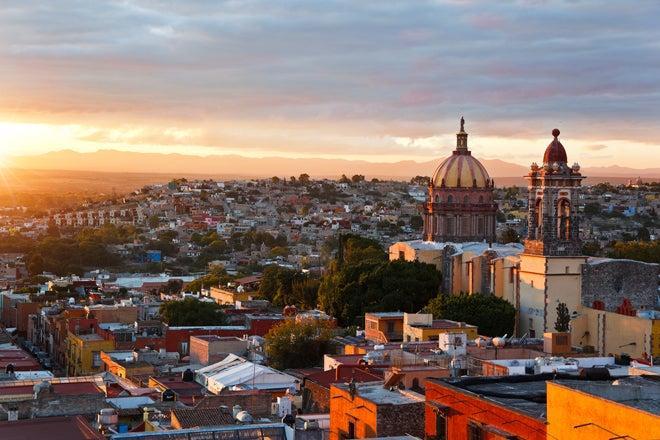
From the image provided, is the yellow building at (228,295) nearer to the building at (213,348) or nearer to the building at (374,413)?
the building at (213,348)

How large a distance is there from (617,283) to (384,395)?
29749 millimetres

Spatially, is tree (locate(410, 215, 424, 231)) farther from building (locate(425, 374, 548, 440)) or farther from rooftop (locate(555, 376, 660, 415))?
rooftop (locate(555, 376, 660, 415))

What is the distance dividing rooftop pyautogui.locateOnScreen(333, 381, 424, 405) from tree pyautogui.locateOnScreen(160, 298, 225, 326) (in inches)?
1076

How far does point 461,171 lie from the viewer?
201ft

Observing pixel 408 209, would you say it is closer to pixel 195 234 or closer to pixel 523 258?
pixel 195 234

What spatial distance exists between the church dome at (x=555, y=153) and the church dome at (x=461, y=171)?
12.7 m

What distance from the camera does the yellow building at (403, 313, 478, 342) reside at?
4009 cm

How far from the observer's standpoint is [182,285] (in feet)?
242

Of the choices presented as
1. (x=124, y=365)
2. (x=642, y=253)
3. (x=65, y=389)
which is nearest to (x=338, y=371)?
(x=65, y=389)

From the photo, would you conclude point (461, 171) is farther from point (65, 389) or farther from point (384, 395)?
point (384, 395)

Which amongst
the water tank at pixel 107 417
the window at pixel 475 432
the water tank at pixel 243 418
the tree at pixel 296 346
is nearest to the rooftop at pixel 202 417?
the water tank at pixel 243 418

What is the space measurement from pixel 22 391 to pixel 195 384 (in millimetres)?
6716

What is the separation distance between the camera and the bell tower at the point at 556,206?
1879 inches

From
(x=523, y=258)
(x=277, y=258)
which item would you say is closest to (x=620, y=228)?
(x=277, y=258)
